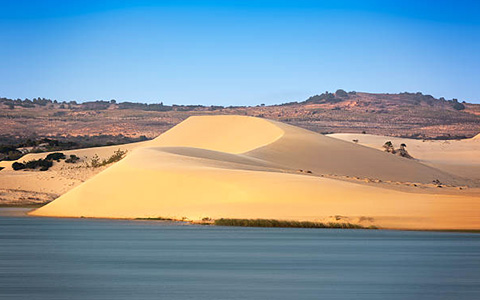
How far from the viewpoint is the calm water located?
23812 millimetres

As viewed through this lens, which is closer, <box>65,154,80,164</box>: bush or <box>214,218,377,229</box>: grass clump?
<box>214,218,377,229</box>: grass clump

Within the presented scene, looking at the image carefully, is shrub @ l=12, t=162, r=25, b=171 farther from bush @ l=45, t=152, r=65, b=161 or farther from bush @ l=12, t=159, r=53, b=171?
bush @ l=45, t=152, r=65, b=161

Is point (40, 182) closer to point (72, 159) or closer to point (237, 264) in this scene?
point (72, 159)

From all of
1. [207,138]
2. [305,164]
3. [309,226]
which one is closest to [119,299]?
[309,226]

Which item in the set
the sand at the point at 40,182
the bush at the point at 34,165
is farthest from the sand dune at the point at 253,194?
the bush at the point at 34,165

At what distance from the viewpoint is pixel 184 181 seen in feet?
213

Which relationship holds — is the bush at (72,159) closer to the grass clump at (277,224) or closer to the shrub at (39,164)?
the shrub at (39,164)

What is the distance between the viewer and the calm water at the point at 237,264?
23.8 m

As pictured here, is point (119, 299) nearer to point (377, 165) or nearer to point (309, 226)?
point (309, 226)

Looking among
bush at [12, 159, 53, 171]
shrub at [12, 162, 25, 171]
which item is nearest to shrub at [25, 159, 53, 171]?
bush at [12, 159, 53, 171]

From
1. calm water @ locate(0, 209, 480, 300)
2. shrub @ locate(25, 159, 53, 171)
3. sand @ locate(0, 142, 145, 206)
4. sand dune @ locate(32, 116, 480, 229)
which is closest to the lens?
calm water @ locate(0, 209, 480, 300)

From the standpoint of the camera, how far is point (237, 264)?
30578mm

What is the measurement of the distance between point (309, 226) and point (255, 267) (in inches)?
876

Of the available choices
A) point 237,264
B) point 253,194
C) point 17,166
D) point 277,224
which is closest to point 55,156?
point 17,166
